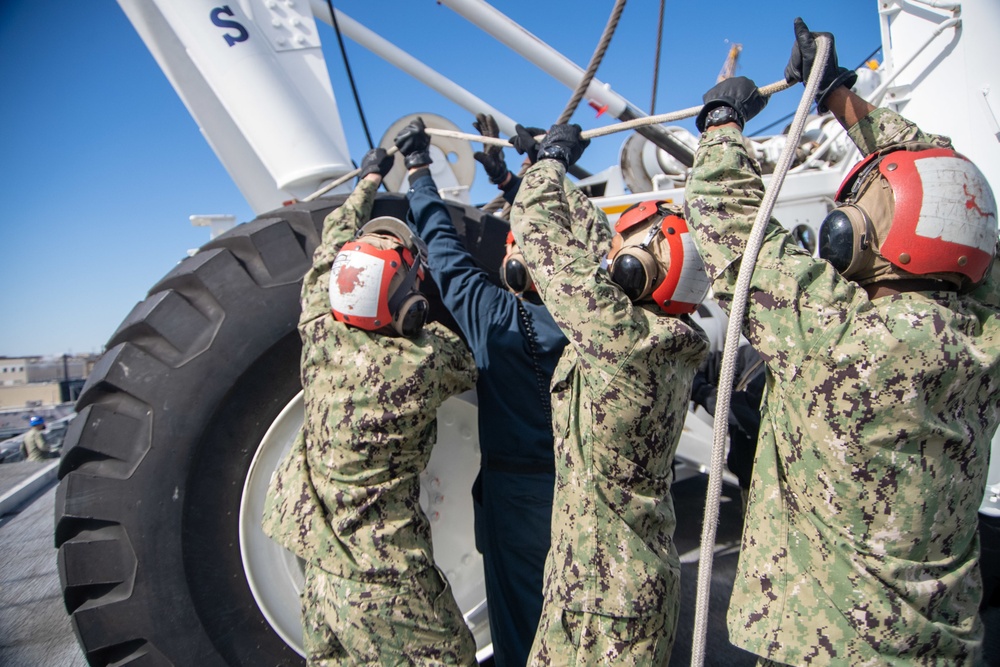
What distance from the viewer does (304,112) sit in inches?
117

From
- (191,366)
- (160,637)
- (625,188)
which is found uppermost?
(625,188)

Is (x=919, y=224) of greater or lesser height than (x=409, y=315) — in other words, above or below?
above

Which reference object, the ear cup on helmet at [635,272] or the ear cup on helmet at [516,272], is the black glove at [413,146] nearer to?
the ear cup on helmet at [516,272]

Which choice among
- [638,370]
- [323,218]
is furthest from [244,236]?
[638,370]

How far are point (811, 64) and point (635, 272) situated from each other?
82cm

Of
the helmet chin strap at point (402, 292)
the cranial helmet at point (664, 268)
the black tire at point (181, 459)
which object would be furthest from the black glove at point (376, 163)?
the cranial helmet at point (664, 268)

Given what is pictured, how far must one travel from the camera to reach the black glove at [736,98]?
185 cm

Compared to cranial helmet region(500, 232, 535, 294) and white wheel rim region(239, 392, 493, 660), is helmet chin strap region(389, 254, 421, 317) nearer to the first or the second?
cranial helmet region(500, 232, 535, 294)

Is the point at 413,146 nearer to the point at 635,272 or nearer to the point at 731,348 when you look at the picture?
the point at 635,272

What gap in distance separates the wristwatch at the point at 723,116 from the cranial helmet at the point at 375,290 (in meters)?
1.13

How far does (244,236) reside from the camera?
94.3 inches

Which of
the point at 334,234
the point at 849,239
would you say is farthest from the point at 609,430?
the point at 334,234

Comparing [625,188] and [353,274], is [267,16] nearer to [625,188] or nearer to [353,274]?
[353,274]

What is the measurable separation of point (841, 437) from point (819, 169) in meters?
3.53
